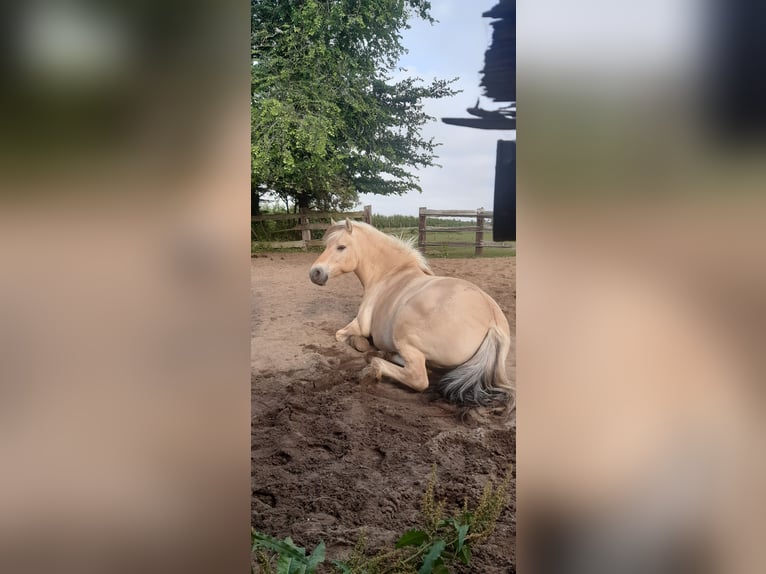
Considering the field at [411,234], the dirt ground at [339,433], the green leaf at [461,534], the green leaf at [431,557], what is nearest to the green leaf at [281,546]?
the dirt ground at [339,433]

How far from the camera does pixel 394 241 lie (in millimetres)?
2299

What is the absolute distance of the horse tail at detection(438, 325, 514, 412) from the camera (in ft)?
7.23

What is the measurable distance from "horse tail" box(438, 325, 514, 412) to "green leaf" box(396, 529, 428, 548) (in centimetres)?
49

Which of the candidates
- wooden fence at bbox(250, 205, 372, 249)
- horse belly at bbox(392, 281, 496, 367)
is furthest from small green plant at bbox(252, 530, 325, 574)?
wooden fence at bbox(250, 205, 372, 249)

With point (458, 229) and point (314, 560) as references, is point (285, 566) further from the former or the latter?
point (458, 229)

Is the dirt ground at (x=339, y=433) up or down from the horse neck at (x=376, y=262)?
down

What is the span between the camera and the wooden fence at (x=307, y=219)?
90.7 inches

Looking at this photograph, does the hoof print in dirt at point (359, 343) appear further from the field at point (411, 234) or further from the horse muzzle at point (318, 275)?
the field at point (411, 234)

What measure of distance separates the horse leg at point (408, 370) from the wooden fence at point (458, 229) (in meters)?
0.42

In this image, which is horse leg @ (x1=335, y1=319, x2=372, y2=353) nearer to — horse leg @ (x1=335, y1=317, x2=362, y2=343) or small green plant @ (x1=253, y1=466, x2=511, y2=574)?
horse leg @ (x1=335, y1=317, x2=362, y2=343)

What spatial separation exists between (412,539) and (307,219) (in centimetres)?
123

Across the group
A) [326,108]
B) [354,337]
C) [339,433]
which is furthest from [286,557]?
[326,108]
